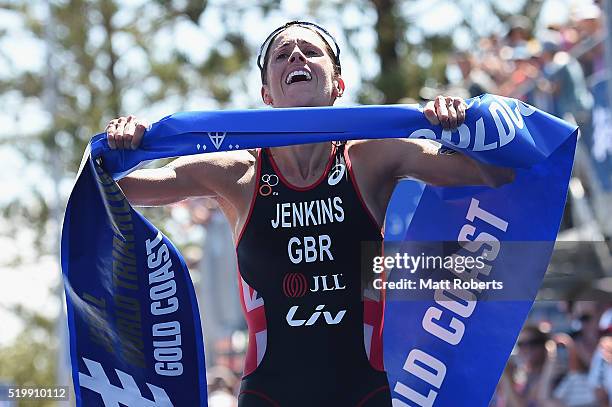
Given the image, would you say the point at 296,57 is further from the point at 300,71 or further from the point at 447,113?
the point at 447,113

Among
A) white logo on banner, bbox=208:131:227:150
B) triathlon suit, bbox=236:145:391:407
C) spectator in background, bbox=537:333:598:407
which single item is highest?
white logo on banner, bbox=208:131:227:150

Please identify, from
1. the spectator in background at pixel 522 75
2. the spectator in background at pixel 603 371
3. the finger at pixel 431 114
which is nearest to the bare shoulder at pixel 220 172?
the finger at pixel 431 114

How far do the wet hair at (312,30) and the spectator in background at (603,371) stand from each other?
11.5 ft

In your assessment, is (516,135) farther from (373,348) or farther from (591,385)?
(591,385)

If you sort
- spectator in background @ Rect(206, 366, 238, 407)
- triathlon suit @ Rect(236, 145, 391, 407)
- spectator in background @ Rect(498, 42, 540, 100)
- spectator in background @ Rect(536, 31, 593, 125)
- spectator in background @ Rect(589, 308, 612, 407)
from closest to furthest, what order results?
1. triathlon suit @ Rect(236, 145, 391, 407)
2. spectator in background @ Rect(589, 308, 612, 407)
3. spectator in background @ Rect(536, 31, 593, 125)
4. spectator in background @ Rect(498, 42, 540, 100)
5. spectator in background @ Rect(206, 366, 238, 407)

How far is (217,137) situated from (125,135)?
0.33 meters

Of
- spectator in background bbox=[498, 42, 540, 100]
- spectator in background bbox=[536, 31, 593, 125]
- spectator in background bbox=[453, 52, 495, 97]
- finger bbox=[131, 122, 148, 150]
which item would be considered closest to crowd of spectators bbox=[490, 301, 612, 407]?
spectator in background bbox=[536, 31, 593, 125]

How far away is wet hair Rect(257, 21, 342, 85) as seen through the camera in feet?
15.3

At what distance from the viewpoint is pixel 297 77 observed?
14.8 ft

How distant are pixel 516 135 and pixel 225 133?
1.10 meters

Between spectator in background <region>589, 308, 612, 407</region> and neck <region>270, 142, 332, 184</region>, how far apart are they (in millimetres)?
3562

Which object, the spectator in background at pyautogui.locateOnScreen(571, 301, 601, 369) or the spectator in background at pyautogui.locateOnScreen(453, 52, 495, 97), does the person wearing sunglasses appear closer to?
the spectator in background at pyautogui.locateOnScreen(571, 301, 601, 369)

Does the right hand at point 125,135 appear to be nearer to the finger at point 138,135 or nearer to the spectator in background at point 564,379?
the finger at point 138,135

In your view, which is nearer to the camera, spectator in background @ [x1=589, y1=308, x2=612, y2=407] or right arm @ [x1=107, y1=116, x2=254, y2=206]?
right arm @ [x1=107, y1=116, x2=254, y2=206]
